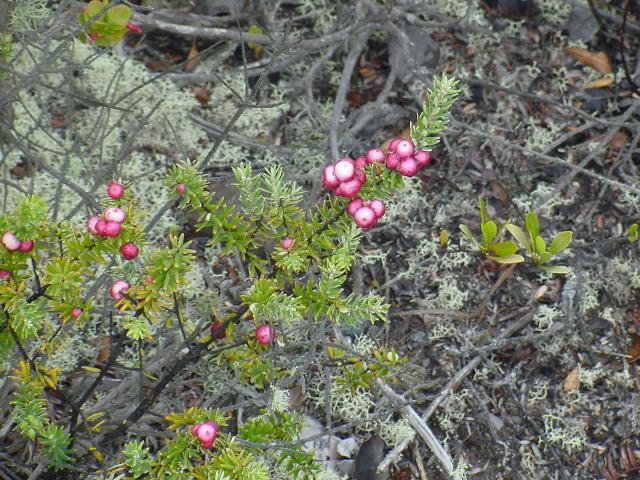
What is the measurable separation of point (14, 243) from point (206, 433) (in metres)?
0.64

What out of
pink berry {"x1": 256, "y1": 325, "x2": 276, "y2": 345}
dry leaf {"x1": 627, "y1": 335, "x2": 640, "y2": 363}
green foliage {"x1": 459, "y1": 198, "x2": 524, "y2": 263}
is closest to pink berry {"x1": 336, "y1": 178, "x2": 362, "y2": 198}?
pink berry {"x1": 256, "y1": 325, "x2": 276, "y2": 345}

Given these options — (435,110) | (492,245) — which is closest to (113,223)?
(435,110)

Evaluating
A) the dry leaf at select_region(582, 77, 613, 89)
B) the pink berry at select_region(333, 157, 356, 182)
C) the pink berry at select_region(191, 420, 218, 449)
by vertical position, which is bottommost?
the dry leaf at select_region(582, 77, 613, 89)

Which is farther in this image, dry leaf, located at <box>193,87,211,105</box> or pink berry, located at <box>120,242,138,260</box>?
dry leaf, located at <box>193,87,211,105</box>

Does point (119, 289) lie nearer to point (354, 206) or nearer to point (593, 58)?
point (354, 206)

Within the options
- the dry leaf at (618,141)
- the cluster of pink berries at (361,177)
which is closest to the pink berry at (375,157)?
the cluster of pink berries at (361,177)

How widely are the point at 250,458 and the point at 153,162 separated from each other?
5.94 feet

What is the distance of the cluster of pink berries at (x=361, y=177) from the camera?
167cm

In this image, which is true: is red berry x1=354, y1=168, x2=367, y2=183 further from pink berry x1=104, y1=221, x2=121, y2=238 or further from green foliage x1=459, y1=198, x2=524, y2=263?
green foliage x1=459, y1=198, x2=524, y2=263

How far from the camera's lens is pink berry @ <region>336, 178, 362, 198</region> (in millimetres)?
1690

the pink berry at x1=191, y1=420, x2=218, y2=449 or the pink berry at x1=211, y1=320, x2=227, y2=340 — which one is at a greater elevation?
the pink berry at x1=211, y1=320, x2=227, y2=340

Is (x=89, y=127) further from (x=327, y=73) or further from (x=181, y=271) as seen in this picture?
(x=181, y=271)

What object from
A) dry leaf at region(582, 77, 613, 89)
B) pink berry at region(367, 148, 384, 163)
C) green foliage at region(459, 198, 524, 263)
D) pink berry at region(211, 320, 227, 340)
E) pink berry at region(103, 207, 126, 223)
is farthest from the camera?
dry leaf at region(582, 77, 613, 89)

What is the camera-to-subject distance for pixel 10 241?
1.66 m
